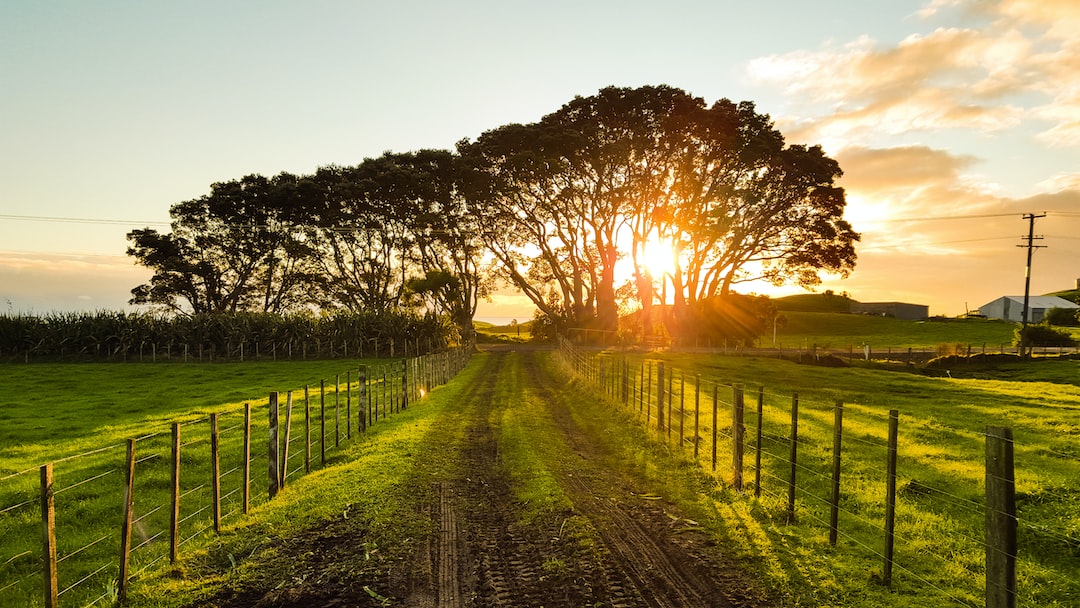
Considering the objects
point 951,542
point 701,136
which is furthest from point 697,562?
point 701,136

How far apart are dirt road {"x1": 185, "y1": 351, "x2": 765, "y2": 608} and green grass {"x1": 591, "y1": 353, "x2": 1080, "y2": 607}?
34.6 inches

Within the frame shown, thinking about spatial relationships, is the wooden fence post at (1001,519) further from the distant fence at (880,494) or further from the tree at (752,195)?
the tree at (752,195)

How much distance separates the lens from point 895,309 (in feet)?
500

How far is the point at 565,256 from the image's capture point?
64.9m

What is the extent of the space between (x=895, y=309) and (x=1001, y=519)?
166m

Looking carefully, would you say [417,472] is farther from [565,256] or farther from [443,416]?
[565,256]

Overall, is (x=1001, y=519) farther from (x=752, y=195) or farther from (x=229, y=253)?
(x=229, y=253)

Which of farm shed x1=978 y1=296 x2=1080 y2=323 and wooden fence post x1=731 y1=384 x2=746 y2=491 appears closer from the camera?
wooden fence post x1=731 y1=384 x2=746 y2=491

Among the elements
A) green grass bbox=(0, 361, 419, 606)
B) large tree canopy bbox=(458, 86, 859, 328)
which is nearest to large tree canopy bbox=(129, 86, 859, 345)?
large tree canopy bbox=(458, 86, 859, 328)

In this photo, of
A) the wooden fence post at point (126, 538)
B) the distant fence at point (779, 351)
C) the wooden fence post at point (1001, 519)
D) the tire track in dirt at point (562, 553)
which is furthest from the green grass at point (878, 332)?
the wooden fence post at point (126, 538)

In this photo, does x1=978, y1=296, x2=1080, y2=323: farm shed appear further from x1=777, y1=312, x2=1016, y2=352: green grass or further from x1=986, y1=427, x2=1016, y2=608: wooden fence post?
x1=986, y1=427, x2=1016, y2=608: wooden fence post

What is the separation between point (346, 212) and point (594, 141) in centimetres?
2594

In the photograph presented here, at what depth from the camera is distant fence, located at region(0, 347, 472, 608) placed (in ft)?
26.1

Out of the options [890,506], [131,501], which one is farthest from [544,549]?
[131,501]
